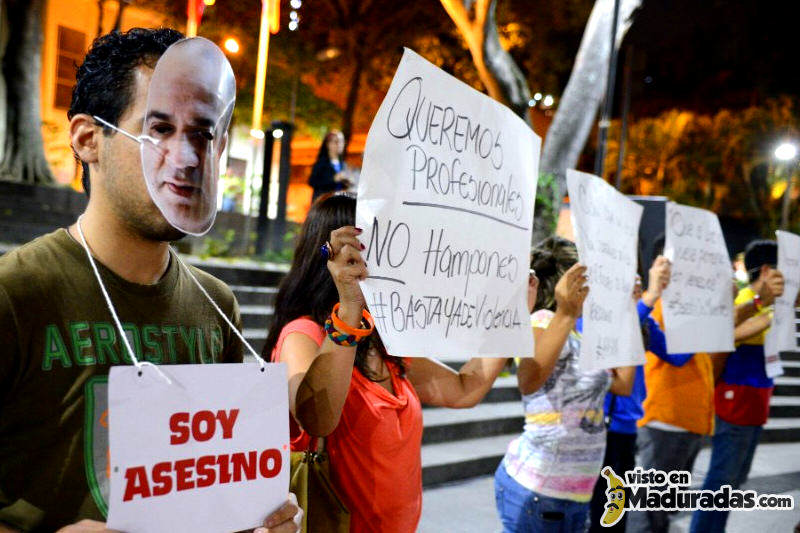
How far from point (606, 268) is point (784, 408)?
847 centimetres

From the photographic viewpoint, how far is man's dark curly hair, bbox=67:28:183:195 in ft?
4.22

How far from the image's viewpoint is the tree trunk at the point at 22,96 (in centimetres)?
1011

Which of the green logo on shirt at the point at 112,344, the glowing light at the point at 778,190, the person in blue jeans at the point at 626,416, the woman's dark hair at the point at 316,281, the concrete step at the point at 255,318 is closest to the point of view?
the green logo on shirt at the point at 112,344

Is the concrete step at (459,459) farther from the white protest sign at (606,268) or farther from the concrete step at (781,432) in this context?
the concrete step at (781,432)

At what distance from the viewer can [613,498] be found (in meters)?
3.72

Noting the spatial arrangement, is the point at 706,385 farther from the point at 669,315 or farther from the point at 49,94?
the point at 49,94

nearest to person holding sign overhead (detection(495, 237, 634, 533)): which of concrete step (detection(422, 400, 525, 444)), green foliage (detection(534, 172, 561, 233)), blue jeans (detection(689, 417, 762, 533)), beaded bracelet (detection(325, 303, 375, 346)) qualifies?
beaded bracelet (detection(325, 303, 375, 346))

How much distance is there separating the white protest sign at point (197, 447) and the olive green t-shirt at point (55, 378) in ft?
0.55

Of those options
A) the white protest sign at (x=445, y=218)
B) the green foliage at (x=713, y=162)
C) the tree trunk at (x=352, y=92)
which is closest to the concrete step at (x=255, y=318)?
the white protest sign at (x=445, y=218)

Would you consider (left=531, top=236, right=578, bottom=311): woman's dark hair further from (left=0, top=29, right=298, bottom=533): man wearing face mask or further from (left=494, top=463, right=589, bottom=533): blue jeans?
(left=0, top=29, right=298, bottom=533): man wearing face mask

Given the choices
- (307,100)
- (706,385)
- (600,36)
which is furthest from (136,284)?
(307,100)

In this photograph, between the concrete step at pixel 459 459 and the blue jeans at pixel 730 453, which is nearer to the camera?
the blue jeans at pixel 730 453

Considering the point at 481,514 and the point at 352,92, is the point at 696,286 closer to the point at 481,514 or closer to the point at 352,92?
the point at 481,514

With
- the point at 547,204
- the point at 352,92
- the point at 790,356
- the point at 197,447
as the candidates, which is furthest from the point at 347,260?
the point at 352,92
